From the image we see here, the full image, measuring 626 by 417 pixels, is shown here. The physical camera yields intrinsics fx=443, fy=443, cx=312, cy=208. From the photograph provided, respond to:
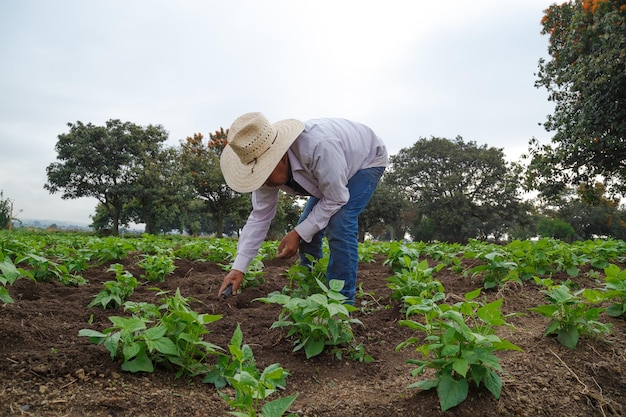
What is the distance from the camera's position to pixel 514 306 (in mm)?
3592

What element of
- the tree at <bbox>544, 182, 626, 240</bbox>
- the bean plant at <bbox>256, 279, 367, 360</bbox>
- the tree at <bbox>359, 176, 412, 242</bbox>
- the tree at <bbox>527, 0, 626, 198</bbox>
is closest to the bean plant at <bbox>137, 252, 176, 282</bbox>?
the bean plant at <bbox>256, 279, 367, 360</bbox>

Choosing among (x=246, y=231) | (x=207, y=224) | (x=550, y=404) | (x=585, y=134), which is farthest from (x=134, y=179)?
(x=207, y=224)

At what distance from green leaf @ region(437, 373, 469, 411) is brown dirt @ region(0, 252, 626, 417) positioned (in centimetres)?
8

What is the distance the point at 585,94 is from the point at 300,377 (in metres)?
13.6

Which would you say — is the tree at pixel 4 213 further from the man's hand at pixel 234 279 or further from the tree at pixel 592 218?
the tree at pixel 592 218

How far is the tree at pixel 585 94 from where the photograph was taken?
38.2 feet

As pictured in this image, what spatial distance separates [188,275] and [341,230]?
2.39 m

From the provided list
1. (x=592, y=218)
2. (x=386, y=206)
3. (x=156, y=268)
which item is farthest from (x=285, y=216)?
(x=592, y=218)

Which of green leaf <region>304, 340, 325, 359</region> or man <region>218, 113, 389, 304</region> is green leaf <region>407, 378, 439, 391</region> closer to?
green leaf <region>304, 340, 325, 359</region>

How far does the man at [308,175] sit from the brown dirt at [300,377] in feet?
1.71

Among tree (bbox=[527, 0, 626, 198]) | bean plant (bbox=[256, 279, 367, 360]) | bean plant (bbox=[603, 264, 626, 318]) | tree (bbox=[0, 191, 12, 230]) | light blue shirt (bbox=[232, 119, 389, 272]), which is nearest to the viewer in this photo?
bean plant (bbox=[256, 279, 367, 360])

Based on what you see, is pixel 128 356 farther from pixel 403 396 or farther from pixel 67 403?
pixel 403 396

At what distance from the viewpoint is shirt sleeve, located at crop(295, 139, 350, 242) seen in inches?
110

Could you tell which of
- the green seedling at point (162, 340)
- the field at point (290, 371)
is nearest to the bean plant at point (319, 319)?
the field at point (290, 371)
